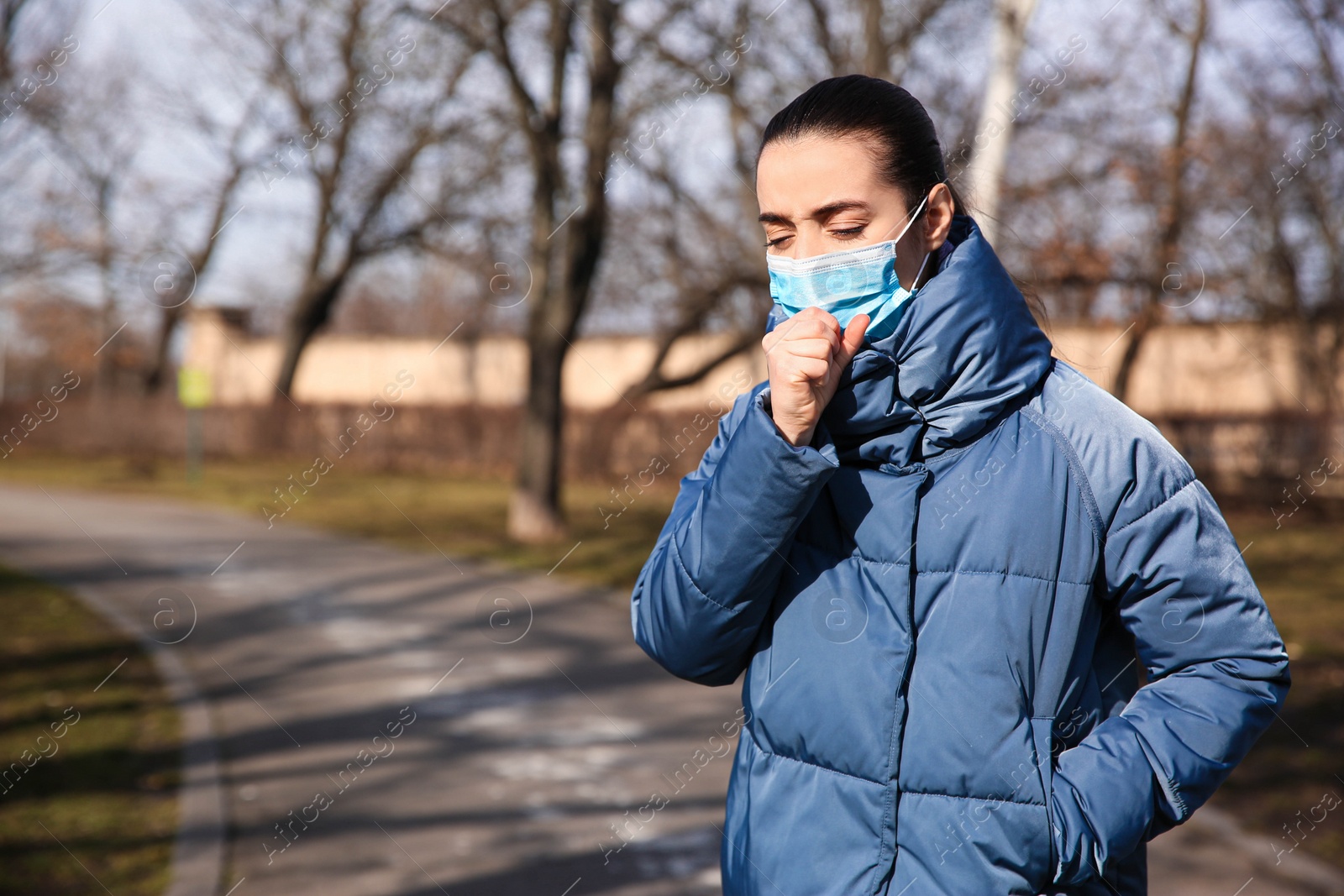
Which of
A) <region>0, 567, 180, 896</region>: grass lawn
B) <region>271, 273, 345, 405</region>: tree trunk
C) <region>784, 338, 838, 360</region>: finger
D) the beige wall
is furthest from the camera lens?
<region>271, 273, 345, 405</region>: tree trunk

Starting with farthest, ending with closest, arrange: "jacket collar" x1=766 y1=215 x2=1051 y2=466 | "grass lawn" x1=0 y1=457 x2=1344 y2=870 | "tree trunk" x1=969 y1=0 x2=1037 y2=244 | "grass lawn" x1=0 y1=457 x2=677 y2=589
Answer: "grass lawn" x1=0 y1=457 x2=677 y2=589 < "tree trunk" x1=969 y1=0 x2=1037 y2=244 < "grass lawn" x1=0 y1=457 x2=1344 y2=870 < "jacket collar" x1=766 y1=215 x2=1051 y2=466

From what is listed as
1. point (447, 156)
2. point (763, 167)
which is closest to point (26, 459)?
point (447, 156)

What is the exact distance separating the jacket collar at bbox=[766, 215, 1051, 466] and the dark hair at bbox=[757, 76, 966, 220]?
0.57 ft

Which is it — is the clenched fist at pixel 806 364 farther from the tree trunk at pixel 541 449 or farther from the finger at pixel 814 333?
the tree trunk at pixel 541 449

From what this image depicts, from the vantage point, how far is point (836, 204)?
5.69 feet

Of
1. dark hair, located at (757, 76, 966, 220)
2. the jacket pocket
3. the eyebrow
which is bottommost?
the jacket pocket

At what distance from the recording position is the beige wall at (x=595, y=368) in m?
21.8

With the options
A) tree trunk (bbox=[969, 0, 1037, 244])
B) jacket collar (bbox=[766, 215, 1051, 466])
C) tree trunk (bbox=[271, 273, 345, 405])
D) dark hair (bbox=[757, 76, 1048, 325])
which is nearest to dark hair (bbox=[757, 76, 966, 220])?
dark hair (bbox=[757, 76, 1048, 325])

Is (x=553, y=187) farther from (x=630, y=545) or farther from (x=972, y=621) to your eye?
(x=972, y=621)

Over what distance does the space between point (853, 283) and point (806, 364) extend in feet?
1.04

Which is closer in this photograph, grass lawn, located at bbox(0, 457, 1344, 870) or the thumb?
the thumb

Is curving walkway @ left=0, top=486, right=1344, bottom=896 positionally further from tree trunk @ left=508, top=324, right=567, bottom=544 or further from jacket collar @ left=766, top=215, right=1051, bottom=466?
jacket collar @ left=766, top=215, right=1051, bottom=466

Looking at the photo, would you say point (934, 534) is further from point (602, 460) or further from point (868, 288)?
point (602, 460)

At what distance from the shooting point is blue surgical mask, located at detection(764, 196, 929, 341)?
1774mm
